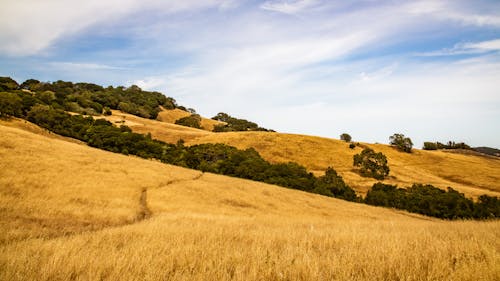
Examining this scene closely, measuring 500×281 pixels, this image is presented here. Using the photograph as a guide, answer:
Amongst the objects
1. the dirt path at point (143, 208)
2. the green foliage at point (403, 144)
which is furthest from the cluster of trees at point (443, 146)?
the dirt path at point (143, 208)

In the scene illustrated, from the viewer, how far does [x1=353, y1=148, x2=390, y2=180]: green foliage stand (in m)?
77.2

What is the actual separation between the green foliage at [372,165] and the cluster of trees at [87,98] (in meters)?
80.8

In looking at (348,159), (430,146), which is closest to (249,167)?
(348,159)

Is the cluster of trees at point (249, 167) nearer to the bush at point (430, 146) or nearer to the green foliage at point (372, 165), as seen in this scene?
the green foliage at point (372, 165)

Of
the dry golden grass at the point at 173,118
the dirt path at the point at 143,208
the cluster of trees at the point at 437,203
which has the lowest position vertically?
the cluster of trees at the point at 437,203

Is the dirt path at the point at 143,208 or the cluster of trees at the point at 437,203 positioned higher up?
the dirt path at the point at 143,208

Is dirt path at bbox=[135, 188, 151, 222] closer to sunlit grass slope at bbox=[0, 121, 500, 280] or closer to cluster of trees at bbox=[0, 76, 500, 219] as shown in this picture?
sunlit grass slope at bbox=[0, 121, 500, 280]

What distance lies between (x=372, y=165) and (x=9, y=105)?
7912 cm

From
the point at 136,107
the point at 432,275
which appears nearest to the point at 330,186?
the point at 432,275

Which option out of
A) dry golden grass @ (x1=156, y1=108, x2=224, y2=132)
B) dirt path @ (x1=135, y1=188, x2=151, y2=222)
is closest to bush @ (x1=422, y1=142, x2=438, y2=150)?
dry golden grass @ (x1=156, y1=108, x2=224, y2=132)

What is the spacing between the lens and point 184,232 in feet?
34.6

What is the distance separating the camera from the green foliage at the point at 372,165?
77.2 meters

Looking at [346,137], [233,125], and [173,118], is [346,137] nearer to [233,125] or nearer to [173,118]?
[233,125]

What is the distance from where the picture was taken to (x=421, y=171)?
8681 cm
